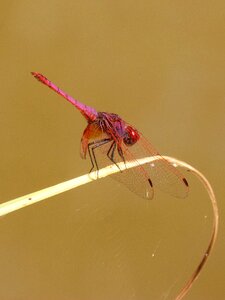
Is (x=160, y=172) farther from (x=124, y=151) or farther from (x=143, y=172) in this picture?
(x=124, y=151)

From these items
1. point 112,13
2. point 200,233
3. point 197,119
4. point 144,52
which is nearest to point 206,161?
point 197,119

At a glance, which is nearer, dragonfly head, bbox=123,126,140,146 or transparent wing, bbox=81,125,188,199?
transparent wing, bbox=81,125,188,199

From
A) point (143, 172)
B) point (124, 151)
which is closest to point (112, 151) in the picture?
point (124, 151)

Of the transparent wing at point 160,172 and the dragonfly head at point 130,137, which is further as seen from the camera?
the dragonfly head at point 130,137

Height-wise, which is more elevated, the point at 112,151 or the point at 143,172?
the point at 112,151

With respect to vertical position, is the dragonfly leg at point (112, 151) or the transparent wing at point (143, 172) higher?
the dragonfly leg at point (112, 151)
